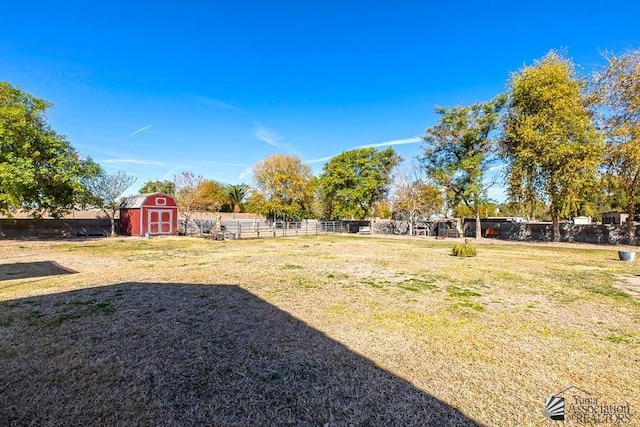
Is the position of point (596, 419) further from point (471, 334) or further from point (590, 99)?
point (590, 99)

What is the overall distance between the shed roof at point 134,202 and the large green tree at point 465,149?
24.3m

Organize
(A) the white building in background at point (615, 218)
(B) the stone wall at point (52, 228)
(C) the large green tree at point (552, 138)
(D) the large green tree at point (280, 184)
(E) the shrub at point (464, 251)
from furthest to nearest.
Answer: (D) the large green tree at point (280, 184)
(A) the white building in background at point (615, 218)
(B) the stone wall at point (52, 228)
(C) the large green tree at point (552, 138)
(E) the shrub at point (464, 251)

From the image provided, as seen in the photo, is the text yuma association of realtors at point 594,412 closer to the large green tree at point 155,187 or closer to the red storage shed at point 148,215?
the red storage shed at point 148,215

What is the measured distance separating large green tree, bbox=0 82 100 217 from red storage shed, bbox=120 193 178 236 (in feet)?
13.8

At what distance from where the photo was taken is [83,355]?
3.39m

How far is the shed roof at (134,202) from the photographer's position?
78.9 ft

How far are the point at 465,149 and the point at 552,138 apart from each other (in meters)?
7.58

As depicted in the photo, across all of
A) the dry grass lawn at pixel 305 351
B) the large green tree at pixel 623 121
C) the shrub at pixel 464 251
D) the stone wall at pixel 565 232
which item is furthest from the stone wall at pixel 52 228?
the large green tree at pixel 623 121

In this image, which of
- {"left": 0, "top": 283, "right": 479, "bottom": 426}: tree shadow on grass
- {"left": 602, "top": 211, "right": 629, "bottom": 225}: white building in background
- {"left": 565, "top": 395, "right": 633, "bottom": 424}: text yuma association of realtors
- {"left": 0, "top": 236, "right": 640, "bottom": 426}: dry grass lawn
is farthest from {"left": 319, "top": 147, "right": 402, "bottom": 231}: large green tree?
{"left": 565, "top": 395, "right": 633, "bottom": 424}: text yuma association of realtors

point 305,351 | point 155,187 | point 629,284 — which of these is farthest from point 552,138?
point 155,187

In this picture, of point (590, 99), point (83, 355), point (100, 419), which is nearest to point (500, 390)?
point (100, 419)

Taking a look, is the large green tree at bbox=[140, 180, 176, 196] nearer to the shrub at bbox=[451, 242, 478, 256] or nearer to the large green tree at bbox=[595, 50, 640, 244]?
the shrub at bbox=[451, 242, 478, 256]

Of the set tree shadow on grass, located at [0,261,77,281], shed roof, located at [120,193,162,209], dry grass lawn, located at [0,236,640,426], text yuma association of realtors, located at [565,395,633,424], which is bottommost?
text yuma association of realtors, located at [565,395,633,424]

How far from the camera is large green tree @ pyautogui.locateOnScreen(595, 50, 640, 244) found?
16734 mm
